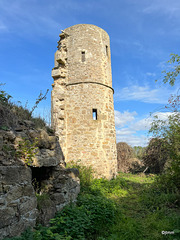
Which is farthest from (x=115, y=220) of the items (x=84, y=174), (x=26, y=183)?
(x=84, y=174)

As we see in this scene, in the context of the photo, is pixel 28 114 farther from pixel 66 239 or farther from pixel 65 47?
pixel 65 47

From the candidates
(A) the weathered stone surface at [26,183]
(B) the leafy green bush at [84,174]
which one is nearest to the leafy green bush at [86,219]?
(A) the weathered stone surface at [26,183]

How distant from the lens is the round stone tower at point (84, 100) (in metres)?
8.83

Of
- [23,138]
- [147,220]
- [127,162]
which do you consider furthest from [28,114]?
[127,162]

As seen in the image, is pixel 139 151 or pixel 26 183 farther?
pixel 139 151

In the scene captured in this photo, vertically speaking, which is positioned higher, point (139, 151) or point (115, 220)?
point (139, 151)

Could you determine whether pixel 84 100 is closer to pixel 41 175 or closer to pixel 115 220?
pixel 41 175

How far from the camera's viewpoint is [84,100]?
30.0ft

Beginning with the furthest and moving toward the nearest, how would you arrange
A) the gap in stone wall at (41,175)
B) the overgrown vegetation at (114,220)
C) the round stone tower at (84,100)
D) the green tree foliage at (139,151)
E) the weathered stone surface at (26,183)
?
the green tree foliage at (139,151) → the round stone tower at (84,100) → the gap in stone wall at (41,175) → the overgrown vegetation at (114,220) → the weathered stone surface at (26,183)

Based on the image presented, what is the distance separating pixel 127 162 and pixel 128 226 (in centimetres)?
1070

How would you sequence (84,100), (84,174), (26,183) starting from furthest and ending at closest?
1. (84,100)
2. (84,174)
3. (26,183)

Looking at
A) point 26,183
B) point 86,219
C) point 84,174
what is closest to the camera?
point 26,183

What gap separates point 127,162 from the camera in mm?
14883

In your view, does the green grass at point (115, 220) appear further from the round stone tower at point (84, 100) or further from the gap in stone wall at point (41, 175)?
the round stone tower at point (84, 100)
